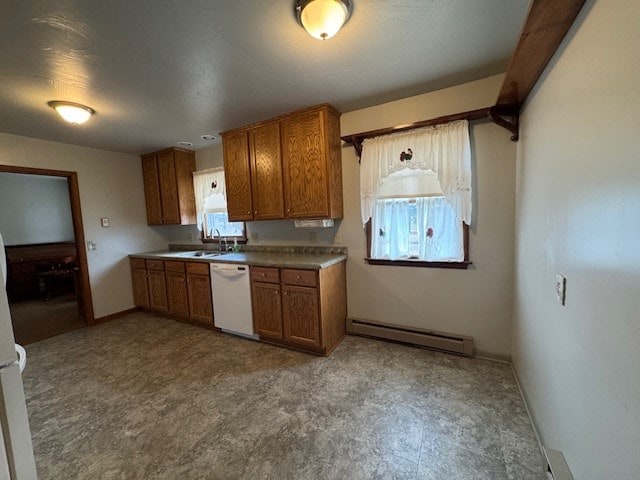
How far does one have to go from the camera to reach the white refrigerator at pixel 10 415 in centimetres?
85

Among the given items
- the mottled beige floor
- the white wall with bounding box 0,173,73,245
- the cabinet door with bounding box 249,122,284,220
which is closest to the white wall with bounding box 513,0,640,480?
the mottled beige floor

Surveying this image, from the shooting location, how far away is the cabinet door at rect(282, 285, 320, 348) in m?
2.54

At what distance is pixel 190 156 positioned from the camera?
4.03m

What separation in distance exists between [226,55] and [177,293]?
9.83 ft

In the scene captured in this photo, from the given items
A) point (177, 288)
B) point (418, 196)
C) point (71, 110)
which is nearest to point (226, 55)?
point (71, 110)

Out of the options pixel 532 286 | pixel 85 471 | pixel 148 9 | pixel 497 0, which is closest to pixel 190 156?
pixel 148 9

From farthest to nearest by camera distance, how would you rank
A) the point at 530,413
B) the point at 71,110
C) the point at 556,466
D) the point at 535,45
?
1. the point at 71,110
2. the point at 530,413
3. the point at 535,45
4. the point at 556,466

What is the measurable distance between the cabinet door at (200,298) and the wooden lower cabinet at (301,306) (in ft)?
2.45

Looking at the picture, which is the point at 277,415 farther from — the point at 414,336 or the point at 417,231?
the point at 417,231

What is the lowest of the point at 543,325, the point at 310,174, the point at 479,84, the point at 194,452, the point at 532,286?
the point at 194,452

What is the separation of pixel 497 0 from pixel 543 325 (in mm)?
1792

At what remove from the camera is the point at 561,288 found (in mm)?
1210

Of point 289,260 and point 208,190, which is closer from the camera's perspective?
point 289,260

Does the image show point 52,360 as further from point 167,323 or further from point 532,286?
point 532,286
